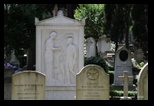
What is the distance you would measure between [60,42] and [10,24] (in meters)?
3.43

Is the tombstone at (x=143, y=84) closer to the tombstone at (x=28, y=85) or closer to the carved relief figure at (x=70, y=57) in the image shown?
the tombstone at (x=28, y=85)

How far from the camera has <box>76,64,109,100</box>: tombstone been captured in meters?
8.62

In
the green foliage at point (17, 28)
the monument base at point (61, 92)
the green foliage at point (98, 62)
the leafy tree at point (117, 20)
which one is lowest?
the monument base at point (61, 92)

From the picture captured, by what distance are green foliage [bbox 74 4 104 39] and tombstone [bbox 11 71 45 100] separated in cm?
2184

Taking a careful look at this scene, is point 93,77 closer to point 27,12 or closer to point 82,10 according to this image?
point 27,12

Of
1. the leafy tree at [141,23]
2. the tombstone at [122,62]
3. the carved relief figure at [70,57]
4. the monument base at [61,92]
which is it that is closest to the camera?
the carved relief figure at [70,57]

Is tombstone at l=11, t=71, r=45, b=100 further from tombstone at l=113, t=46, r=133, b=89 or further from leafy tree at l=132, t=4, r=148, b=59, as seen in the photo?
leafy tree at l=132, t=4, r=148, b=59

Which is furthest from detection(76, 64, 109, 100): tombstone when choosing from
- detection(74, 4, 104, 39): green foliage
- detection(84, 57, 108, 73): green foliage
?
detection(74, 4, 104, 39): green foliage

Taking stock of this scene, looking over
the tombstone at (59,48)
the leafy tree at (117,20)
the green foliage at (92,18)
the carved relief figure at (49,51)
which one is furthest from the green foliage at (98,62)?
the green foliage at (92,18)

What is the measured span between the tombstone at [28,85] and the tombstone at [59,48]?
322cm

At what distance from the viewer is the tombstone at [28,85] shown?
832 centimetres

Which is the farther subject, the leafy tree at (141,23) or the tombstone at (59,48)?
the leafy tree at (141,23)

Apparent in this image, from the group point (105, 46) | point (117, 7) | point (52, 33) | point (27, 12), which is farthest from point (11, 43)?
point (105, 46)

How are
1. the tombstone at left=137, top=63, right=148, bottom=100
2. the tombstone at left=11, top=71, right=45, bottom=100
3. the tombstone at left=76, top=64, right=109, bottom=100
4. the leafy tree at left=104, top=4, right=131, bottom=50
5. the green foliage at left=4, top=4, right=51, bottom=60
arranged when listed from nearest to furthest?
the tombstone at left=137, top=63, right=148, bottom=100
the tombstone at left=11, top=71, right=45, bottom=100
the tombstone at left=76, top=64, right=109, bottom=100
the green foliage at left=4, top=4, right=51, bottom=60
the leafy tree at left=104, top=4, right=131, bottom=50
